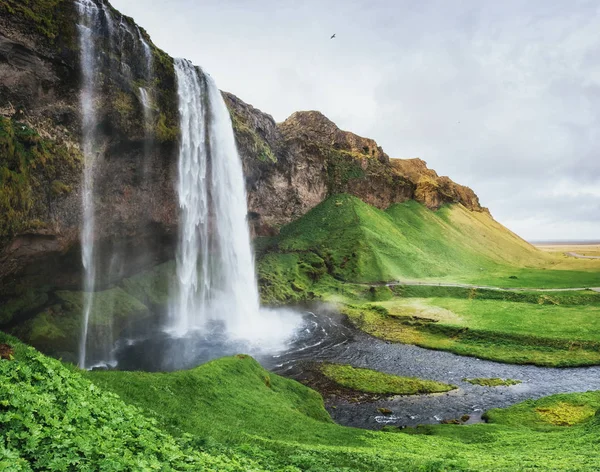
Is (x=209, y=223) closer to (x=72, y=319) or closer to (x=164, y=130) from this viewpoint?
(x=164, y=130)

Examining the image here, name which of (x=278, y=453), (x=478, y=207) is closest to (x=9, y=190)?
(x=278, y=453)

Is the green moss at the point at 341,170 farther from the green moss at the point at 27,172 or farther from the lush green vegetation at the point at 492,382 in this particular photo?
the lush green vegetation at the point at 492,382

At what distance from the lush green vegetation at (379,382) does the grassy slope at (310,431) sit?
19.6ft

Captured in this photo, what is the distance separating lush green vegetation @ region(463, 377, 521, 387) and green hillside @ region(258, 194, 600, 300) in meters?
37.2

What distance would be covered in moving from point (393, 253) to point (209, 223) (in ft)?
141

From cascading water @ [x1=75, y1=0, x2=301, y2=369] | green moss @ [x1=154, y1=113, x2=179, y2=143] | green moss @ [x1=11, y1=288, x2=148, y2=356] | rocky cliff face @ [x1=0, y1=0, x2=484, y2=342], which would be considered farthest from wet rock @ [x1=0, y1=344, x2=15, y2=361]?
green moss @ [x1=154, y1=113, x2=179, y2=143]

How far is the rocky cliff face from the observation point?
30.6 meters

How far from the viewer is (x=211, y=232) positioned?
57.8 meters

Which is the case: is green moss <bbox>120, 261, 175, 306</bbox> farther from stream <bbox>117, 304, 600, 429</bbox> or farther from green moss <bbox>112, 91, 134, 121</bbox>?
green moss <bbox>112, 91, 134, 121</bbox>

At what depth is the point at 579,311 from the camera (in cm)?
5106

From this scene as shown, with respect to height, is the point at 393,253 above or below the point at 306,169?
below

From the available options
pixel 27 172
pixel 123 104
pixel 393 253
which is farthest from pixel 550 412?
pixel 393 253

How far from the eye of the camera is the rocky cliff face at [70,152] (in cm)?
3064

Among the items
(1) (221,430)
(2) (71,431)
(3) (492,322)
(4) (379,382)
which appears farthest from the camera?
(3) (492,322)
